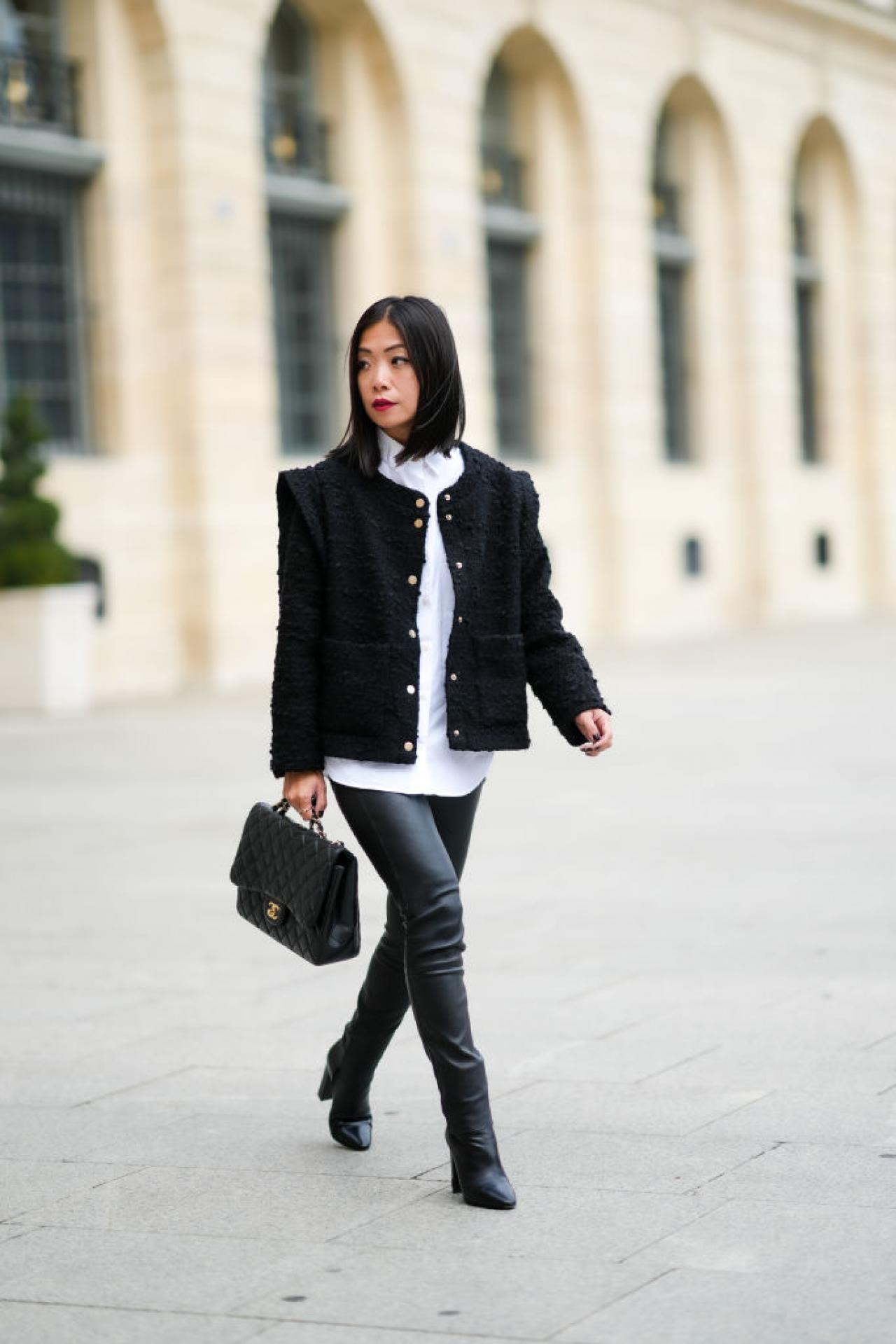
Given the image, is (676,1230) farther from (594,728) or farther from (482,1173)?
(594,728)

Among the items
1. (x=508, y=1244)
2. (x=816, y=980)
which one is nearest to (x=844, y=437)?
(x=816, y=980)

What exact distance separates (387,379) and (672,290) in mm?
27143

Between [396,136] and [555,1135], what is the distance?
69.7ft

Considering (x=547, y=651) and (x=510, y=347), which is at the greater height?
(x=510, y=347)

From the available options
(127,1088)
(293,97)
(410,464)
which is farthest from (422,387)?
(293,97)

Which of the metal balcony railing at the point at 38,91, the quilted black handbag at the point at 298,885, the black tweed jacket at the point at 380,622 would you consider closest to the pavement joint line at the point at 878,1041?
the black tweed jacket at the point at 380,622

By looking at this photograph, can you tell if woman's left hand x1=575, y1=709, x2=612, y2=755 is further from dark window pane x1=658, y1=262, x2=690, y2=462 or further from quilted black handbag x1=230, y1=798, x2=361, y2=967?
dark window pane x1=658, y1=262, x2=690, y2=462

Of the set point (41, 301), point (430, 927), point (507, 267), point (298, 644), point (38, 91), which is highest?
point (38, 91)

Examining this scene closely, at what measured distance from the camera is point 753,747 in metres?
13.9

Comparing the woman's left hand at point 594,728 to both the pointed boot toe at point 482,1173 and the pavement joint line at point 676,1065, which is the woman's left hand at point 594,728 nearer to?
the pointed boot toe at point 482,1173

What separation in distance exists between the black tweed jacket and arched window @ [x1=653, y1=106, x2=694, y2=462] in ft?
86.8

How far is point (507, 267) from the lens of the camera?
27797mm

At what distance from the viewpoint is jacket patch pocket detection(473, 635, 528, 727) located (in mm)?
4703

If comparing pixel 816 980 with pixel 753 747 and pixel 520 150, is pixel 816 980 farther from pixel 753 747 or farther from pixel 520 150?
pixel 520 150
